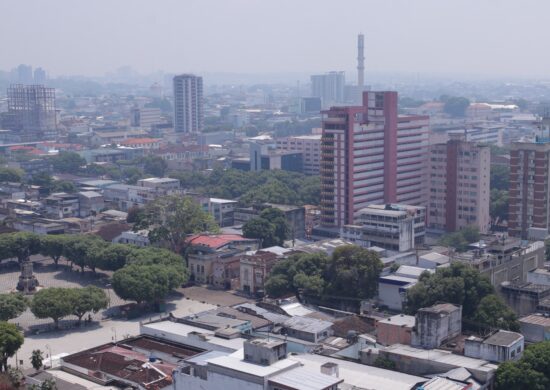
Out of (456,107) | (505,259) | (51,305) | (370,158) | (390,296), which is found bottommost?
(390,296)

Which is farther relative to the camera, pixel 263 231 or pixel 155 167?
pixel 155 167

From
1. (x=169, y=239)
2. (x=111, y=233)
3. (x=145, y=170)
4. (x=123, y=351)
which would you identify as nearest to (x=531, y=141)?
(x=169, y=239)

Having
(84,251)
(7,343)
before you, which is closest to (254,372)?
(7,343)

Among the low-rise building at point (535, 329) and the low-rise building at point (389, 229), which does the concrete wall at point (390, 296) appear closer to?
the low-rise building at point (535, 329)

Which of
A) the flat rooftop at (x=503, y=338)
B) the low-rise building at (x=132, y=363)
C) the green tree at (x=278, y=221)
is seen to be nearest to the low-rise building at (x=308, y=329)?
the low-rise building at (x=132, y=363)

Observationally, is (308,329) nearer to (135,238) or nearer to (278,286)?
(278,286)

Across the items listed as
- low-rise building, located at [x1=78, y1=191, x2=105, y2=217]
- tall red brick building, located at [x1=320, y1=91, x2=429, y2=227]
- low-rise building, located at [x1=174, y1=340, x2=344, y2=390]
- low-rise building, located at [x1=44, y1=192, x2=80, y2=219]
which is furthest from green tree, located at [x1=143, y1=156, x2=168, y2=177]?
low-rise building, located at [x1=174, y1=340, x2=344, y2=390]
